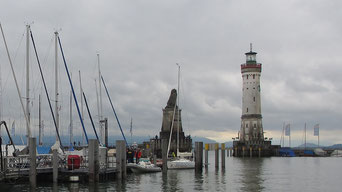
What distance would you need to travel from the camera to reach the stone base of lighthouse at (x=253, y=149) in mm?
116250

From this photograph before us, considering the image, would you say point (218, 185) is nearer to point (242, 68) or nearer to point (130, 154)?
point (130, 154)

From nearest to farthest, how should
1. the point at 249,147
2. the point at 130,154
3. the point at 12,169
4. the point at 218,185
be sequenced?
the point at 12,169 → the point at 218,185 → the point at 130,154 → the point at 249,147

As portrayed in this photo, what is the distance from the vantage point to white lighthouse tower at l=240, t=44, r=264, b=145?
116812mm

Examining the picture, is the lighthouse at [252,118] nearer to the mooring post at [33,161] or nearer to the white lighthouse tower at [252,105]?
the white lighthouse tower at [252,105]

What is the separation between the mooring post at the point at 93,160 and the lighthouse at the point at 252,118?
271 feet

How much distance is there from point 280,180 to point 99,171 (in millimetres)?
19639

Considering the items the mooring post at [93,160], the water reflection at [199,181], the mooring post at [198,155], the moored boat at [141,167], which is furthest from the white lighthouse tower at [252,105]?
the mooring post at [93,160]

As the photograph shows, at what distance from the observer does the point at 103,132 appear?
237ft

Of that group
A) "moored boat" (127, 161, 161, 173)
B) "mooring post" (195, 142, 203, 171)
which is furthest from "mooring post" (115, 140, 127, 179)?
"mooring post" (195, 142, 203, 171)

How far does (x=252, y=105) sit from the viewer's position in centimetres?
11669

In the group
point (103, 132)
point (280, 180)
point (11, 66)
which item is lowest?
point (280, 180)

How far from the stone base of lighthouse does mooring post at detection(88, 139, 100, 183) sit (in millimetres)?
82573

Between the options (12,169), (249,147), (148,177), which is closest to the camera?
(12,169)

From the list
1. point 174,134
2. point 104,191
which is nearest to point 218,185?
point 104,191
